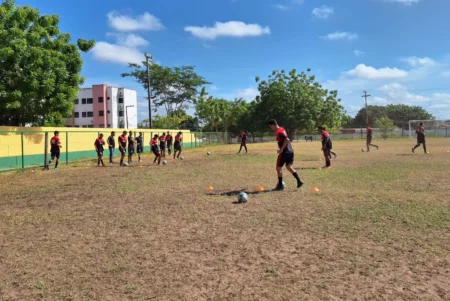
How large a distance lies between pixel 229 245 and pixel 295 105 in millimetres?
49831

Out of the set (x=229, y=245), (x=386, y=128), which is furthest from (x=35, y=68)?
(x=386, y=128)

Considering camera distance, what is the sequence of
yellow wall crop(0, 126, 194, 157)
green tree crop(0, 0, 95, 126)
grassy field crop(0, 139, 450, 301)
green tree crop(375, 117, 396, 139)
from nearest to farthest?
grassy field crop(0, 139, 450, 301) < yellow wall crop(0, 126, 194, 157) < green tree crop(0, 0, 95, 126) < green tree crop(375, 117, 396, 139)

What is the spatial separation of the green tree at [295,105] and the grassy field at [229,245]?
44.1 m

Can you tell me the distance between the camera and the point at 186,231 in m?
5.66

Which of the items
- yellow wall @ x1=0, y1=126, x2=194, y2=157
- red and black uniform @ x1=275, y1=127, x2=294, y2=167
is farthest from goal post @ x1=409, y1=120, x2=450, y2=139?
red and black uniform @ x1=275, y1=127, x2=294, y2=167

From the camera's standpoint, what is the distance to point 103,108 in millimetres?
70312

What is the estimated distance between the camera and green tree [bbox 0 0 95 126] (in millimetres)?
17219

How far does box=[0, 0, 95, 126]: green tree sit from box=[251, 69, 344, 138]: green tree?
3603 centimetres

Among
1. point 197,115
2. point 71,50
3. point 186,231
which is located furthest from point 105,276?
point 197,115

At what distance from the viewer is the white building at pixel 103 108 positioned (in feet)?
231

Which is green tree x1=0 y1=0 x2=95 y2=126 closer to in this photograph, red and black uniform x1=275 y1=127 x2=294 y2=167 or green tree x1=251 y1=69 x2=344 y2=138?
red and black uniform x1=275 y1=127 x2=294 y2=167

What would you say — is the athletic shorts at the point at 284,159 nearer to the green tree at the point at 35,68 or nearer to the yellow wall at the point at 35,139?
the yellow wall at the point at 35,139

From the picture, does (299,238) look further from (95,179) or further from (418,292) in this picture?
(95,179)

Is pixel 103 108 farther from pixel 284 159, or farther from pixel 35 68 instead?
pixel 284 159
